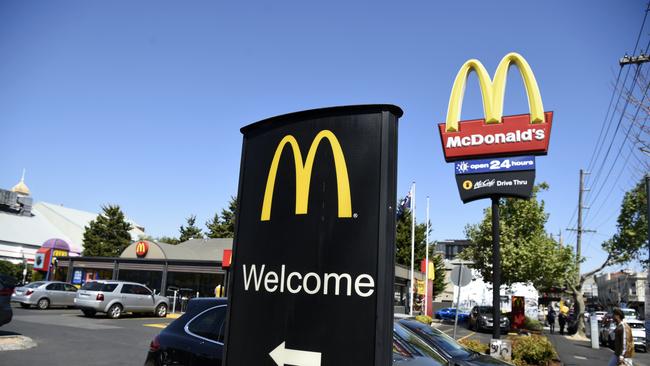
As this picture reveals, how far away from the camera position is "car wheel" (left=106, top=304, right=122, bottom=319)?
2088cm

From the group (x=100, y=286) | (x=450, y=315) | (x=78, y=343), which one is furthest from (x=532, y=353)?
(x=450, y=315)

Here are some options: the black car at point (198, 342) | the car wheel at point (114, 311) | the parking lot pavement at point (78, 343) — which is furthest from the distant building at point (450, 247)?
the black car at point (198, 342)

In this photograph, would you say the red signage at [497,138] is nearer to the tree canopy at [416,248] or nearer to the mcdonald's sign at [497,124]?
the mcdonald's sign at [497,124]

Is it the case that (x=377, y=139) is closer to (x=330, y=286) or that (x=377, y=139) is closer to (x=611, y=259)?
(x=330, y=286)

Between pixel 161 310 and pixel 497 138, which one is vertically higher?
pixel 497 138

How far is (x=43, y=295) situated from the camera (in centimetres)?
2425

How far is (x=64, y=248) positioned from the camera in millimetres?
37188

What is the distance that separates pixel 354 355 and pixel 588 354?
67.7 feet

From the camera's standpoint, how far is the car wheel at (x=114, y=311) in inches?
822

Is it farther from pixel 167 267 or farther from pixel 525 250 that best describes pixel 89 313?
pixel 525 250

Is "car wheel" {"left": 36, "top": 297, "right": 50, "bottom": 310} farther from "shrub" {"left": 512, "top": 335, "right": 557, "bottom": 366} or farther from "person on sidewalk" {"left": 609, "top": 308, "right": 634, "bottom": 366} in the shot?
"person on sidewalk" {"left": 609, "top": 308, "right": 634, "bottom": 366}

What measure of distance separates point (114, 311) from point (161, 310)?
Result: 2886mm

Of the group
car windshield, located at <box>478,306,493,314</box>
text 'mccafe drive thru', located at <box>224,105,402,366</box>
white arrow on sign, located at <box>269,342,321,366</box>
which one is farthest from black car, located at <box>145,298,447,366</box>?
car windshield, located at <box>478,306,493,314</box>

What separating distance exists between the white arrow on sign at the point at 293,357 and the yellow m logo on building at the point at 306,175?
0.63 m
